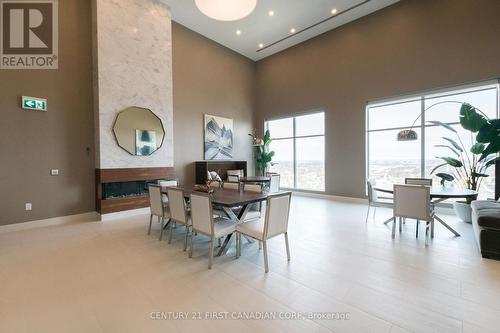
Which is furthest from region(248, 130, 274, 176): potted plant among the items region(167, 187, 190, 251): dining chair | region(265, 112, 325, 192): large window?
region(167, 187, 190, 251): dining chair

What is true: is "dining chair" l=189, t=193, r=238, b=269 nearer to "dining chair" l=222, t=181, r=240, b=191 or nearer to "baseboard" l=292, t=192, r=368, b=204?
"dining chair" l=222, t=181, r=240, b=191

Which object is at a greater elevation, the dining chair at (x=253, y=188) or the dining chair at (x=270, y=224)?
the dining chair at (x=253, y=188)

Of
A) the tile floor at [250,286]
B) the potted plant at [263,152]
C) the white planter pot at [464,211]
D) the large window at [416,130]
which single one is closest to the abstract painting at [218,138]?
the potted plant at [263,152]

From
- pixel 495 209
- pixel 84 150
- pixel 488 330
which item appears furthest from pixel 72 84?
pixel 495 209

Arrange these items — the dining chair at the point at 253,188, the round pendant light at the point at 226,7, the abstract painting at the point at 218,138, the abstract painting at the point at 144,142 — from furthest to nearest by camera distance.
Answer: the abstract painting at the point at 218,138
the abstract painting at the point at 144,142
the dining chair at the point at 253,188
the round pendant light at the point at 226,7

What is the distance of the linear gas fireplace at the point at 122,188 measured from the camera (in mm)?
4859

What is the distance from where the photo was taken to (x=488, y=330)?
1641mm

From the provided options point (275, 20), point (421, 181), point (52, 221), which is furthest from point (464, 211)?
point (52, 221)

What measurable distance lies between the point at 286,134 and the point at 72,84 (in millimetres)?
6480

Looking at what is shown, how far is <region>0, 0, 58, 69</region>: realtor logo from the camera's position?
163 inches

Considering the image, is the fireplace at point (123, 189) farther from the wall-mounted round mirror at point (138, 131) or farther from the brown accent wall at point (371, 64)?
the brown accent wall at point (371, 64)

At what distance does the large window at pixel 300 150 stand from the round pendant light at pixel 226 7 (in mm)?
4992

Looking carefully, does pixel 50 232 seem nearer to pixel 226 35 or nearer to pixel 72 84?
pixel 72 84

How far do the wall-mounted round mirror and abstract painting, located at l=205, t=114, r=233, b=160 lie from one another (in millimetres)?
1799
